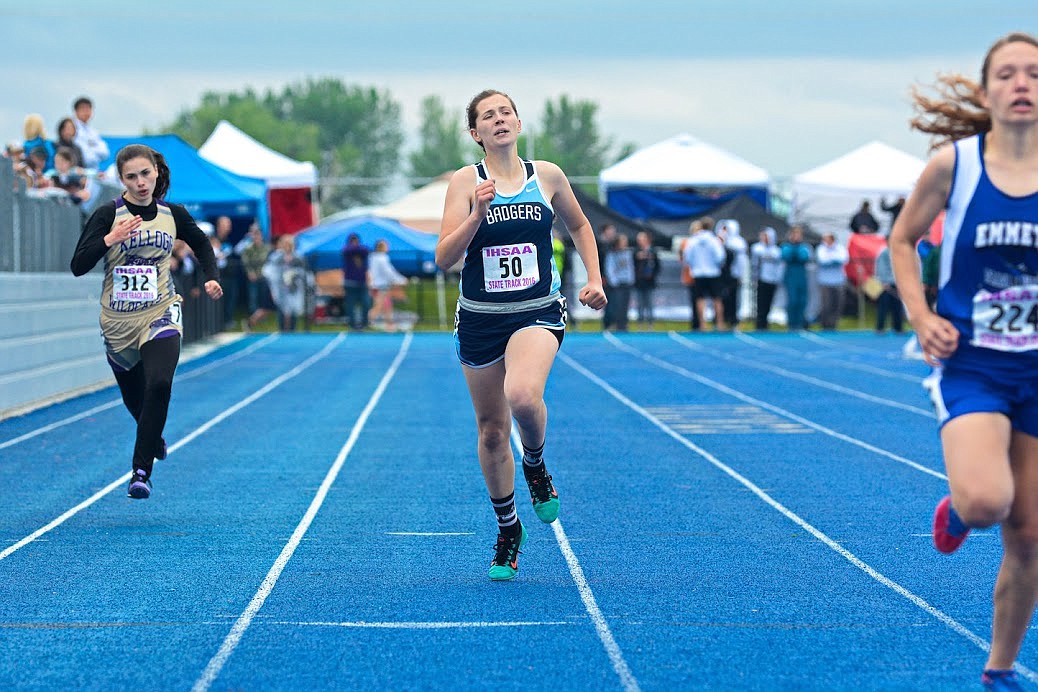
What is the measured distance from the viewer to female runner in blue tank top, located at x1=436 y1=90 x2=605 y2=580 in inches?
238

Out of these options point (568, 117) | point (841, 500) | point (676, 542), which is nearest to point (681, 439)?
point (841, 500)

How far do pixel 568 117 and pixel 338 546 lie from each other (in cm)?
13583

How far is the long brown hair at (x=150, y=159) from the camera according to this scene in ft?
25.9

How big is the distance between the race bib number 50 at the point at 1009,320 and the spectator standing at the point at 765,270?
24.5m

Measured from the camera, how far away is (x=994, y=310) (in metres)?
4.32

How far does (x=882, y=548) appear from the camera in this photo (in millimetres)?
7180

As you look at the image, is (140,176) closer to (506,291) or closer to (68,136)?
(506,291)

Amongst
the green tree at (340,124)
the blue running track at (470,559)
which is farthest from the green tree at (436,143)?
the blue running track at (470,559)

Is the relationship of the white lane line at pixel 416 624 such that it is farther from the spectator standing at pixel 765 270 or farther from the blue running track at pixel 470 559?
the spectator standing at pixel 765 270

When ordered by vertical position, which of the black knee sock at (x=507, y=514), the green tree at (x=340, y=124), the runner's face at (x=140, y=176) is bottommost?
the black knee sock at (x=507, y=514)

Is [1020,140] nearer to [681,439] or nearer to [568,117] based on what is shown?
[681,439]

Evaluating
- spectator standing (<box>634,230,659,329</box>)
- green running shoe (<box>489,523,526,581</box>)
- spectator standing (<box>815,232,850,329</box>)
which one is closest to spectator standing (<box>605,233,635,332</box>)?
spectator standing (<box>634,230,659,329</box>)

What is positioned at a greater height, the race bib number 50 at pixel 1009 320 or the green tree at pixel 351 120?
the green tree at pixel 351 120

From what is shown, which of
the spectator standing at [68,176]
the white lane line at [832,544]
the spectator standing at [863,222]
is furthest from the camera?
the spectator standing at [863,222]
